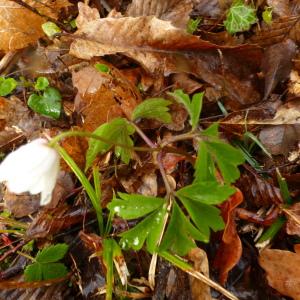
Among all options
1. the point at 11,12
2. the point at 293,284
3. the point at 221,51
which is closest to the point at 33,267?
the point at 293,284

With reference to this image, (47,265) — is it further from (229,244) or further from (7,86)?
(7,86)

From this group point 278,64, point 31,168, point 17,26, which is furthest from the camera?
point 17,26

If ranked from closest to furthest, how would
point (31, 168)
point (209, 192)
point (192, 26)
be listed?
point (31, 168) → point (209, 192) → point (192, 26)

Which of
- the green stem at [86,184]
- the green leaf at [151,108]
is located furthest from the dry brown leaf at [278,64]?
the green stem at [86,184]

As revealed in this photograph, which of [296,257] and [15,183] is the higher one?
[15,183]

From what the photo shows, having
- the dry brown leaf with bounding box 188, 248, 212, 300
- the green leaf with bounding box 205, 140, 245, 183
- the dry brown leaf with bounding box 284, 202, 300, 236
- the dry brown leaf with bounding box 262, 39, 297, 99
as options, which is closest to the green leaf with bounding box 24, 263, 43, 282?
the dry brown leaf with bounding box 188, 248, 212, 300

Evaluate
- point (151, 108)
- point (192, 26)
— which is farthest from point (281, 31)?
point (151, 108)

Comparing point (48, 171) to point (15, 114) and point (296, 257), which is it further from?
point (15, 114)

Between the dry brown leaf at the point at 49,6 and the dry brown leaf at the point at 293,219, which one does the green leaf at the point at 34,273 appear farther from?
the dry brown leaf at the point at 49,6
